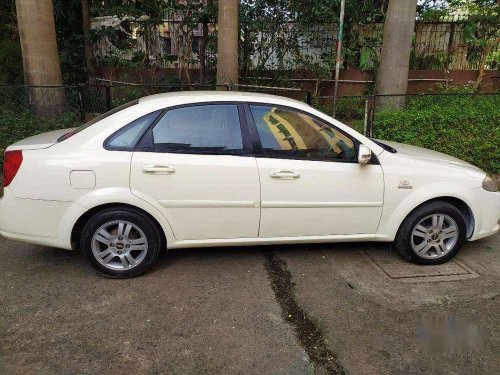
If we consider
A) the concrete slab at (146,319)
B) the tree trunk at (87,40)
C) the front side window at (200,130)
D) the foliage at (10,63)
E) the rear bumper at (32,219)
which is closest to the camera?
the concrete slab at (146,319)

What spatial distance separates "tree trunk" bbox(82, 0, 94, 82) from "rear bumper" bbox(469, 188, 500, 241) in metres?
9.96

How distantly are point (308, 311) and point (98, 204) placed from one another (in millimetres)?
1889

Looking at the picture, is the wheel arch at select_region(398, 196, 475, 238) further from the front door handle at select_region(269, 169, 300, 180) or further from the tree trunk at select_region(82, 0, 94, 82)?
the tree trunk at select_region(82, 0, 94, 82)

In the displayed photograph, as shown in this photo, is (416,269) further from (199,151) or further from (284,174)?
(199,151)

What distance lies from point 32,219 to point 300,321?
233 centimetres

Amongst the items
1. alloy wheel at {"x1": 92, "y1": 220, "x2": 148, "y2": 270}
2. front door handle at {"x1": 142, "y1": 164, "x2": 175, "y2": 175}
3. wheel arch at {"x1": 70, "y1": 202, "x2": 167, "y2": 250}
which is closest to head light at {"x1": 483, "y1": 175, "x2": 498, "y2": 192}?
front door handle at {"x1": 142, "y1": 164, "x2": 175, "y2": 175}

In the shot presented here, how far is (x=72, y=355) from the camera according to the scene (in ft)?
9.14

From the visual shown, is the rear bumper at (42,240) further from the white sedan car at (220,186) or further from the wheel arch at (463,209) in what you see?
the wheel arch at (463,209)

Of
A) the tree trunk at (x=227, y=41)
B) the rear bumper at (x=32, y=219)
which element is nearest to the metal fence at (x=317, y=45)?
the tree trunk at (x=227, y=41)

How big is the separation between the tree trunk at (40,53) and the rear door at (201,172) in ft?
15.1

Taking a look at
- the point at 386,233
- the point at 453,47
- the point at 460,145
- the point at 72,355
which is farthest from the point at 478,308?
the point at 453,47

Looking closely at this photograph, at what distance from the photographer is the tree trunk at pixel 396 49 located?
7.57m

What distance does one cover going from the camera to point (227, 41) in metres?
7.90

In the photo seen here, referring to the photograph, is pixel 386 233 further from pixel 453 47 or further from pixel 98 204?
pixel 453 47
